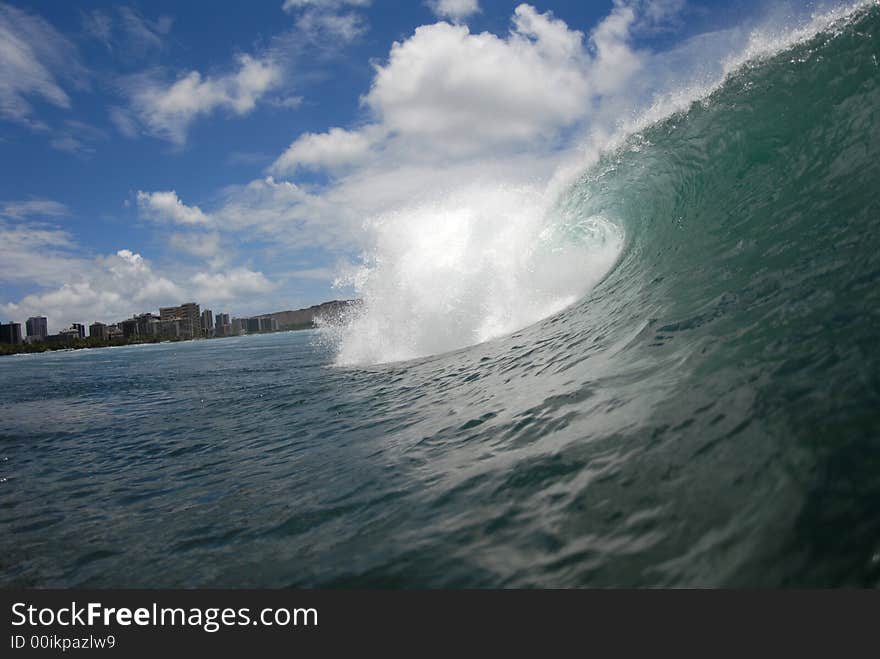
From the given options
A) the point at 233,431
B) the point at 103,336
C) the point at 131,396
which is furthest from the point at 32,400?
the point at 103,336

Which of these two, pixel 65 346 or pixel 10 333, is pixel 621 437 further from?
pixel 10 333

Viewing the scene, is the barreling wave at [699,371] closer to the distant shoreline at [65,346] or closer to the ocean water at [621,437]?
the ocean water at [621,437]

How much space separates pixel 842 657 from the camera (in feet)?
7.66

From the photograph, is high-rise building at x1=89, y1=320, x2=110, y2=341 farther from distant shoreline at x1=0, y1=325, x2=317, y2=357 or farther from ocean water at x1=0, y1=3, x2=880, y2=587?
ocean water at x1=0, y1=3, x2=880, y2=587

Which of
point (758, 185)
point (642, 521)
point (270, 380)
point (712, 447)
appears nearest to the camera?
point (642, 521)

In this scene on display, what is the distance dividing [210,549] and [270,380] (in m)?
13.7

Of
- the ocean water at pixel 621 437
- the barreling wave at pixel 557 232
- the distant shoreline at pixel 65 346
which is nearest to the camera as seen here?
the ocean water at pixel 621 437

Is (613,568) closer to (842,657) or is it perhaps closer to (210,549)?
(842,657)

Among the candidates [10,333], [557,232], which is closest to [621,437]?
[557,232]

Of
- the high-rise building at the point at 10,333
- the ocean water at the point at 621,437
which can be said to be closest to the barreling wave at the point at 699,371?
the ocean water at the point at 621,437

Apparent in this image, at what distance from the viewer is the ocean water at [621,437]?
3.07 metres

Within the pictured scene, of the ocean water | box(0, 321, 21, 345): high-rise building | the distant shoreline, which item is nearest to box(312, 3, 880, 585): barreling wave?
the ocean water

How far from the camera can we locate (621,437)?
4492 millimetres

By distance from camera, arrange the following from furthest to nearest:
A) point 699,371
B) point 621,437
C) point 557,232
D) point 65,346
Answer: point 65,346
point 557,232
point 699,371
point 621,437
